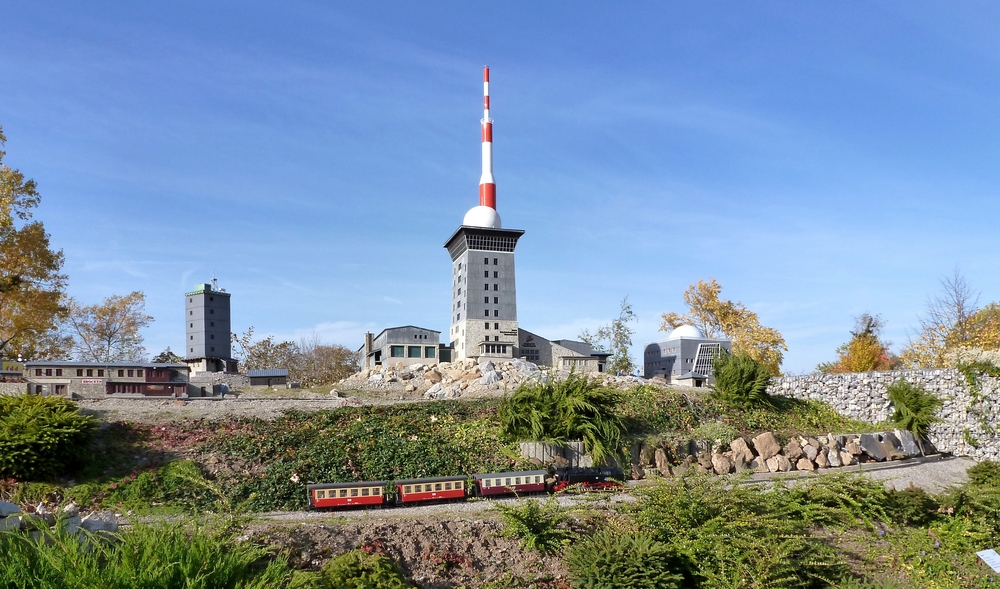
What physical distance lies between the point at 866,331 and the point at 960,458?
25503 mm

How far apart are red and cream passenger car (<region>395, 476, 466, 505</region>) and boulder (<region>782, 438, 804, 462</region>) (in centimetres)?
1265

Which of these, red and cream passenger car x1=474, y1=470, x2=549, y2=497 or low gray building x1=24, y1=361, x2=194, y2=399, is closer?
red and cream passenger car x1=474, y1=470, x2=549, y2=497

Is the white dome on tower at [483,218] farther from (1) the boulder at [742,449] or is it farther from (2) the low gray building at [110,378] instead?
(1) the boulder at [742,449]

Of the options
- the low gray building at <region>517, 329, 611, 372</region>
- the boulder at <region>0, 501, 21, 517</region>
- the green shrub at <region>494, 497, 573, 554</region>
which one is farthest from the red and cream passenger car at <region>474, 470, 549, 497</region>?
the low gray building at <region>517, 329, 611, 372</region>

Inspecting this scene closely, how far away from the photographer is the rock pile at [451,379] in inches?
1453

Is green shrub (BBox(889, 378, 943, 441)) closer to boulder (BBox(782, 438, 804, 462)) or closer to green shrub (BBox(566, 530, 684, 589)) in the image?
boulder (BBox(782, 438, 804, 462))

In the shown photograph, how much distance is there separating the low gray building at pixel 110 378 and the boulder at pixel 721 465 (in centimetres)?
2267

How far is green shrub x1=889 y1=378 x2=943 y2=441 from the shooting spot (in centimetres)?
2839

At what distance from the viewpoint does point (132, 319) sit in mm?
50094

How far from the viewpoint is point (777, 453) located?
24328mm

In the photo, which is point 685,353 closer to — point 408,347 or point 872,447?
point 408,347

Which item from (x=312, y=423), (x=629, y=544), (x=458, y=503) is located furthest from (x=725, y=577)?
(x=312, y=423)

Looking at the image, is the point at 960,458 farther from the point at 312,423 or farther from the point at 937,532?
the point at 312,423

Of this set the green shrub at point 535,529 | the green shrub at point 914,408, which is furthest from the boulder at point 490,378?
the green shrub at point 535,529
